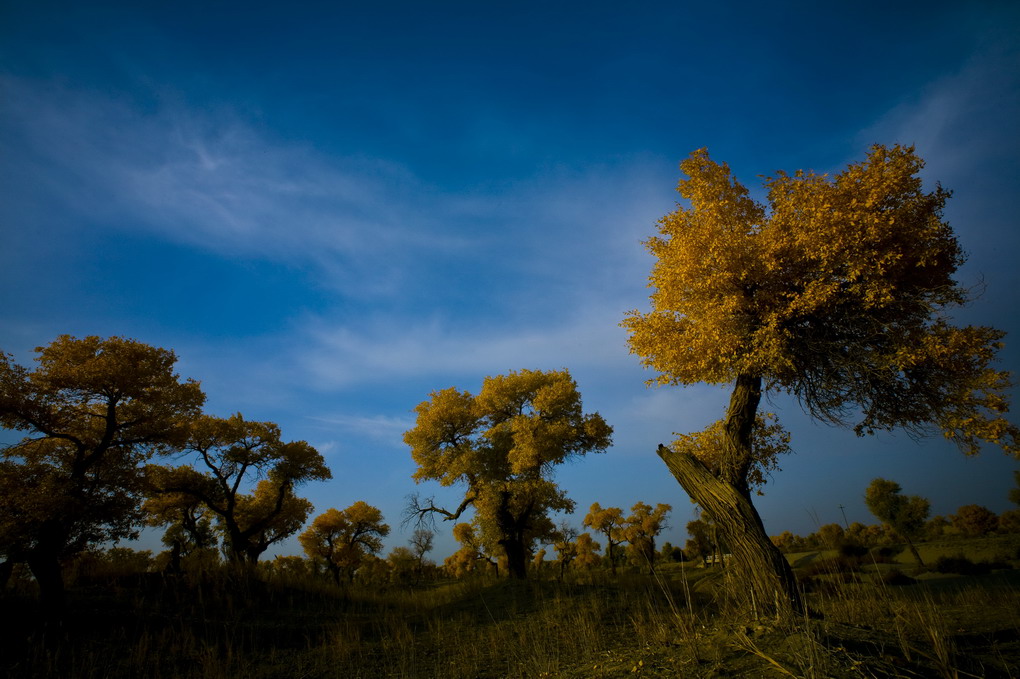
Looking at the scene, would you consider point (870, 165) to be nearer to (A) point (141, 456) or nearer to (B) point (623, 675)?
(B) point (623, 675)

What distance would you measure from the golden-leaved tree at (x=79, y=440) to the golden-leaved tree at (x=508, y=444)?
10046 mm

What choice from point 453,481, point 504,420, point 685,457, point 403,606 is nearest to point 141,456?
point 403,606

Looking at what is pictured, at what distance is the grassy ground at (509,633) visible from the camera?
155 inches

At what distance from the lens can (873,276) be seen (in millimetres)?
7656

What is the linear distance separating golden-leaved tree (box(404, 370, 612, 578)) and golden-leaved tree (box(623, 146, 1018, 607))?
11.0 meters

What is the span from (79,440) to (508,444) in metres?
15.1

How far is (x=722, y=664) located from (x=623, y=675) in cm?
83

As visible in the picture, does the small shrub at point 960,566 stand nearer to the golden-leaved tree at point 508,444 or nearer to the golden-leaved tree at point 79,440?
the golden-leaved tree at point 508,444

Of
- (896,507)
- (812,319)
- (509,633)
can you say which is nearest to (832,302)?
(812,319)

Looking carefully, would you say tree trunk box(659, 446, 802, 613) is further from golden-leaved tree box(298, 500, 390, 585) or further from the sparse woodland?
golden-leaved tree box(298, 500, 390, 585)

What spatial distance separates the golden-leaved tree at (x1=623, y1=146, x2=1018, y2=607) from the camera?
7.32 m

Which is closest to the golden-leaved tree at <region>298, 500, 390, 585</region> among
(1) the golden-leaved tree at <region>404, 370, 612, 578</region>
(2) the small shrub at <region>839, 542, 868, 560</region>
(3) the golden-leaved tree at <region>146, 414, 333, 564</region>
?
(3) the golden-leaved tree at <region>146, 414, 333, 564</region>

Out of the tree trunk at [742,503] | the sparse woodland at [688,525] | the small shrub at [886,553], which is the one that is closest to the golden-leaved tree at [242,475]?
the sparse woodland at [688,525]

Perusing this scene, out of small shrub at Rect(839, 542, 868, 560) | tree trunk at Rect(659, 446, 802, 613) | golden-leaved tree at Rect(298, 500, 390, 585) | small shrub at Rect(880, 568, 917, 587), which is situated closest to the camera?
tree trunk at Rect(659, 446, 802, 613)
